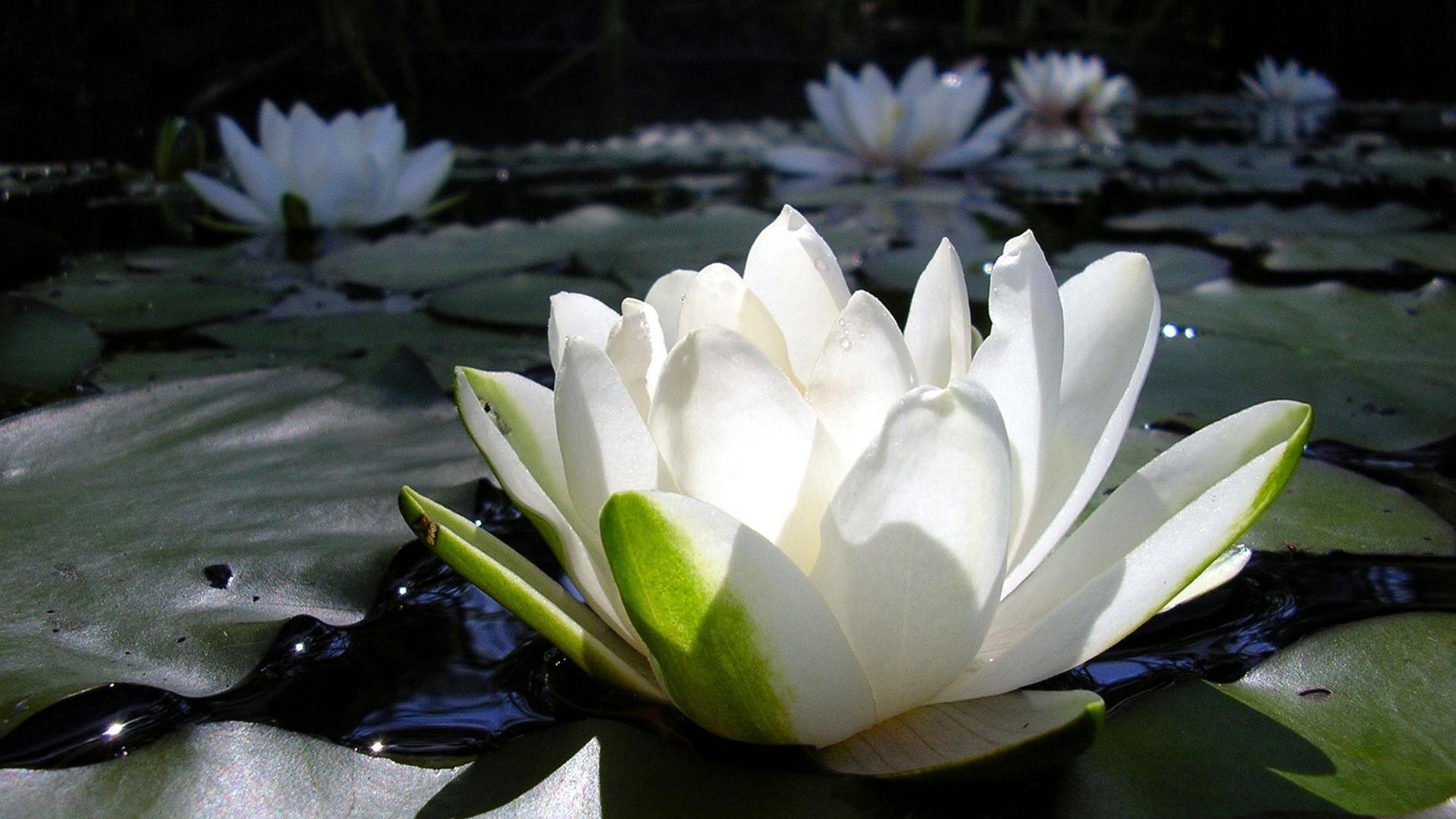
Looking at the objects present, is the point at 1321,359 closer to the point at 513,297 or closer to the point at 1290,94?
the point at 513,297

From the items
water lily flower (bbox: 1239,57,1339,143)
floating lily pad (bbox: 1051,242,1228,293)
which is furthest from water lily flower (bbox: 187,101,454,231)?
water lily flower (bbox: 1239,57,1339,143)

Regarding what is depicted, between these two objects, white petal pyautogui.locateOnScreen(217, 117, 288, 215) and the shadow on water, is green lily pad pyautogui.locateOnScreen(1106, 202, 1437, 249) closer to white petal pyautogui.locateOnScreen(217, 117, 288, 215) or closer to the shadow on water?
the shadow on water

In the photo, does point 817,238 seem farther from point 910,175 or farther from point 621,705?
point 910,175

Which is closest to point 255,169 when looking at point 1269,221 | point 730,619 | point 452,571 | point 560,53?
point 452,571

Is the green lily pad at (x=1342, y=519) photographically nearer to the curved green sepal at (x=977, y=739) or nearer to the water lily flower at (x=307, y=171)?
the curved green sepal at (x=977, y=739)

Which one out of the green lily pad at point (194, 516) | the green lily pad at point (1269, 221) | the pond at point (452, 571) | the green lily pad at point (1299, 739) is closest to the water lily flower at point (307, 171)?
the pond at point (452, 571)
